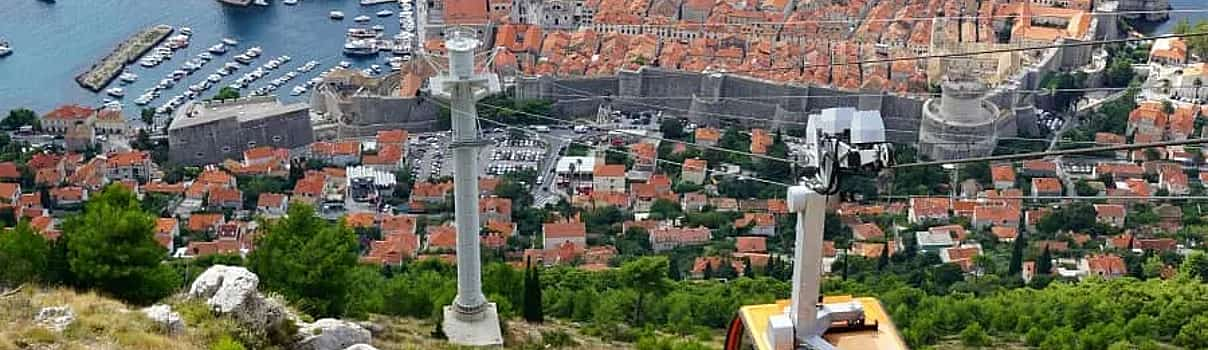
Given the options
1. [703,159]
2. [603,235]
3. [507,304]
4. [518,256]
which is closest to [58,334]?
[507,304]

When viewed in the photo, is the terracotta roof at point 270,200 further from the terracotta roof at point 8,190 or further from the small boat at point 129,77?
the small boat at point 129,77

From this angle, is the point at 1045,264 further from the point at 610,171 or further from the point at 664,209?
the point at 610,171

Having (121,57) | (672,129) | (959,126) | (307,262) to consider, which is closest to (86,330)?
(307,262)

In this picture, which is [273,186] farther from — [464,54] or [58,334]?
[58,334]

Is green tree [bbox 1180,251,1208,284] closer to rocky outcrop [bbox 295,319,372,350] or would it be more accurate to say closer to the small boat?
rocky outcrop [bbox 295,319,372,350]

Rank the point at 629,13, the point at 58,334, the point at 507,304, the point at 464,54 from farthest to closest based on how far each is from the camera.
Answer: the point at 629,13
the point at 507,304
the point at 464,54
the point at 58,334

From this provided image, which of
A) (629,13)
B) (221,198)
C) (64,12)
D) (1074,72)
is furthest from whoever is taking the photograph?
(64,12)
